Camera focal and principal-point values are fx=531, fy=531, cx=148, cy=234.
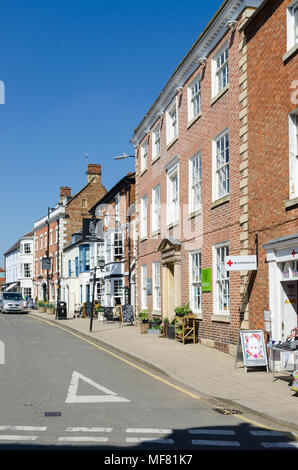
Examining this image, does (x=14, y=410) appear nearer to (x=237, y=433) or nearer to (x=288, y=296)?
(x=237, y=433)

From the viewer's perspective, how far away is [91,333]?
22.6 m

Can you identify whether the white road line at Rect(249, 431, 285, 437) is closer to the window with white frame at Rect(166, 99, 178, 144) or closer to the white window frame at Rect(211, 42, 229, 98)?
the white window frame at Rect(211, 42, 229, 98)

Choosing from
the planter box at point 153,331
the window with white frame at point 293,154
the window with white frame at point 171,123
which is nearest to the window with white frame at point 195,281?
the planter box at point 153,331

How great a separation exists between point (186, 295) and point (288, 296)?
23.6 feet

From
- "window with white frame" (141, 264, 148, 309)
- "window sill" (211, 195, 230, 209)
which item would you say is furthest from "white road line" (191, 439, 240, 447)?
"window with white frame" (141, 264, 148, 309)

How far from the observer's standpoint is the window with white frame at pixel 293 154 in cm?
1159

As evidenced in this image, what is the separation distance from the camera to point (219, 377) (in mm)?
11328

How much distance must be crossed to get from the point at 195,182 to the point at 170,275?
4780 mm

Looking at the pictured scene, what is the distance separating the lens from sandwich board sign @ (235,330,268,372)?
463 inches

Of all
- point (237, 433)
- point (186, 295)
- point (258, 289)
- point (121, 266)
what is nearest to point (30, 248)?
point (121, 266)

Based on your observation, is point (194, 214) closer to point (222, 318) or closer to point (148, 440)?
point (222, 318)

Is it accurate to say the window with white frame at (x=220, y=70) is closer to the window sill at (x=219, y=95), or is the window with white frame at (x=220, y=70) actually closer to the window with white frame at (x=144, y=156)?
the window sill at (x=219, y=95)

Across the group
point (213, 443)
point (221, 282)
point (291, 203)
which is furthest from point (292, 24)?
point (213, 443)

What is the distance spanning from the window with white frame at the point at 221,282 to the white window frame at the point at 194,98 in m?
5.13
